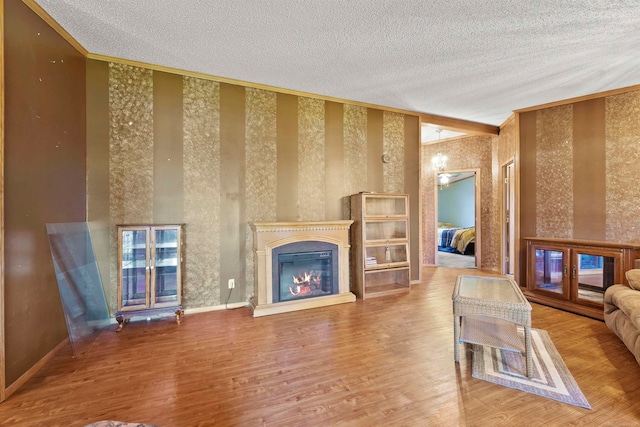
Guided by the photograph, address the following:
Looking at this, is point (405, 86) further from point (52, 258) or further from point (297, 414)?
point (52, 258)

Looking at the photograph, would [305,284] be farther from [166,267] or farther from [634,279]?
[634,279]

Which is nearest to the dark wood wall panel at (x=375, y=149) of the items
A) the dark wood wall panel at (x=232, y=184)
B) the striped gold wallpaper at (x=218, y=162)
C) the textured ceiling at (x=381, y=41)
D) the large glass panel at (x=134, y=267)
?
the striped gold wallpaper at (x=218, y=162)

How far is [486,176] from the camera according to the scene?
5.93 m

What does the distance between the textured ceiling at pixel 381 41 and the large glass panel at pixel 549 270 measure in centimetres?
221

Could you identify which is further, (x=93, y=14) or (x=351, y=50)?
(x=351, y=50)

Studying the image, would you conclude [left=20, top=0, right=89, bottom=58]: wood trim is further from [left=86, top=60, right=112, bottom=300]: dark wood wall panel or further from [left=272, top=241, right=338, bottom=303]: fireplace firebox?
[left=272, top=241, right=338, bottom=303]: fireplace firebox

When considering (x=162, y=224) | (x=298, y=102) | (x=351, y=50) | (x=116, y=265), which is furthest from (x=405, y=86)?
(x=116, y=265)

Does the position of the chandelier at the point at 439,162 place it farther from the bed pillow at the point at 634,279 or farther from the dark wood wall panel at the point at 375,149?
the bed pillow at the point at 634,279

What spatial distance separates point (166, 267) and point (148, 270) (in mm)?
174

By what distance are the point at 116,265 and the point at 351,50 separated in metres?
3.41

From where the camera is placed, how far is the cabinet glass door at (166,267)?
3053mm

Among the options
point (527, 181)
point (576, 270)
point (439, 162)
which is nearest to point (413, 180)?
point (527, 181)

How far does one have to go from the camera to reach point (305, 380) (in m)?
2.02

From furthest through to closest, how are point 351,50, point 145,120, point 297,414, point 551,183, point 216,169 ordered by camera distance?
point 551,183
point 216,169
point 145,120
point 351,50
point 297,414
